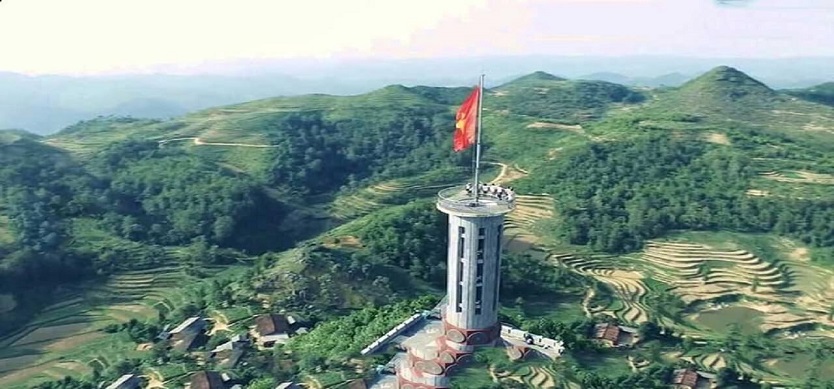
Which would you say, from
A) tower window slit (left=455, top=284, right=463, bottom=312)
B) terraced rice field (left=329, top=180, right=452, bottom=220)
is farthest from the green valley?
tower window slit (left=455, top=284, right=463, bottom=312)

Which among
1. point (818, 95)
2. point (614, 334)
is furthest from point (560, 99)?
point (614, 334)

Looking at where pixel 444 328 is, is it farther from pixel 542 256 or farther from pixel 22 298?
pixel 22 298

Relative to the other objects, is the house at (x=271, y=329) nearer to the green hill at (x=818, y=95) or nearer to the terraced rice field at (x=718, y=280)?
the terraced rice field at (x=718, y=280)

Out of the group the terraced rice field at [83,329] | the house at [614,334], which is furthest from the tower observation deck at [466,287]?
the terraced rice field at [83,329]

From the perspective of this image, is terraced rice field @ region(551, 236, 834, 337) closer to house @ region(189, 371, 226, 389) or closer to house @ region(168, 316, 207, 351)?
house @ region(168, 316, 207, 351)

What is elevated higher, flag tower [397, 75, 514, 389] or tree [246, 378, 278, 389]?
flag tower [397, 75, 514, 389]

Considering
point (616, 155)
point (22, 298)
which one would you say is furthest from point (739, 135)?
point (22, 298)
